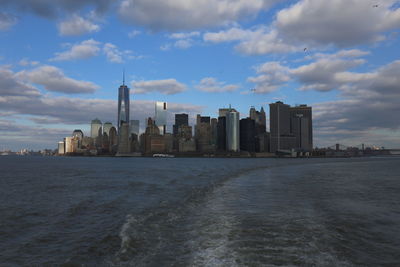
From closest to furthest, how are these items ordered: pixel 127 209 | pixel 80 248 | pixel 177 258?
pixel 177 258, pixel 80 248, pixel 127 209

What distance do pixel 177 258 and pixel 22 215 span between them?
1531 cm

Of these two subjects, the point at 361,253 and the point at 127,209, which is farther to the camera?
the point at 127,209

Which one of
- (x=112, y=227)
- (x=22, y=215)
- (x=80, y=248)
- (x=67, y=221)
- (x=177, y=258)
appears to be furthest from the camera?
(x=22, y=215)

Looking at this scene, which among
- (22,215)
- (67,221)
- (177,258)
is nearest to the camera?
(177,258)

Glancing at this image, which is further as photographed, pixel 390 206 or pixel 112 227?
pixel 390 206

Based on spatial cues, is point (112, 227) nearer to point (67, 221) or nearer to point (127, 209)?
point (67, 221)

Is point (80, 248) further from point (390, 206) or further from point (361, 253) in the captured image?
point (390, 206)

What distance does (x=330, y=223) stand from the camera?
18.4 metres

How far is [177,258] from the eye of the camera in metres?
12.1

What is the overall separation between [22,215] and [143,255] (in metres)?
13.9

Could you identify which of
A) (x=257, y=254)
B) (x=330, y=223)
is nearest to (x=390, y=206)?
(x=330, y=223)

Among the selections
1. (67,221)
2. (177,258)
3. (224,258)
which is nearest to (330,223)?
(224,258)

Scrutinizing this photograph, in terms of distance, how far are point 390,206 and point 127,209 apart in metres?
20.9

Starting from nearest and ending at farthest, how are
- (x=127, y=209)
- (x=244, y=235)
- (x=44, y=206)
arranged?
(x=244, y=235) < (x=127, y=209) < (x=44, y=206)
